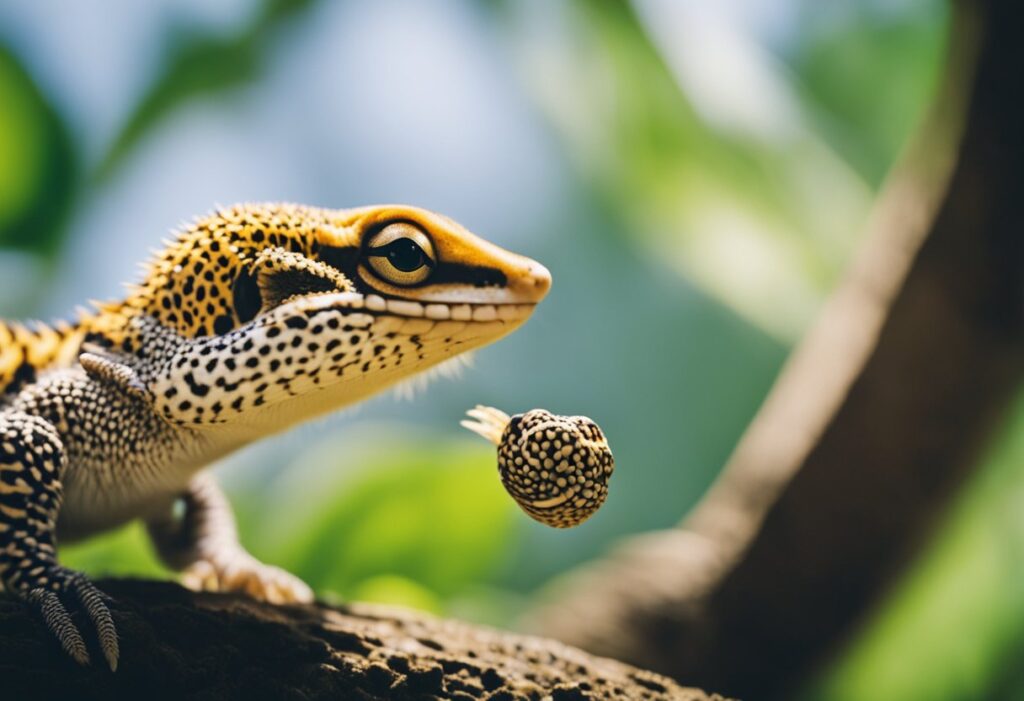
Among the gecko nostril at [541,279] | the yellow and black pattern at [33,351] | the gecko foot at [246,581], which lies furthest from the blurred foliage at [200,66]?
the gecko nostril at [541,279]

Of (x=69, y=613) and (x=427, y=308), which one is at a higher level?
(x=427, y=308)

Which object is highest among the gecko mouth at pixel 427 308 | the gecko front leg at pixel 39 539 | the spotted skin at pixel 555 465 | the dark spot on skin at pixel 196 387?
the gecko mouth at pixel 427 308

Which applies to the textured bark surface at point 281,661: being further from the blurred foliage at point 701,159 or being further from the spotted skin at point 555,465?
the blurred foliage at point 701,159

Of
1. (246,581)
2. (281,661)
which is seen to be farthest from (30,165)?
(281,661)

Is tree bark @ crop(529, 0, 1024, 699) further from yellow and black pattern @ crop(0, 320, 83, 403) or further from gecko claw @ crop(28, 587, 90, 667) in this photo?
gecko claw @ crop(28, 587, 90, 667)

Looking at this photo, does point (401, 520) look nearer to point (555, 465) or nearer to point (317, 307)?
point (317, 307)

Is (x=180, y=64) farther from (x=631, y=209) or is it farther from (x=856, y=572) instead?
(x=856, y=572)
